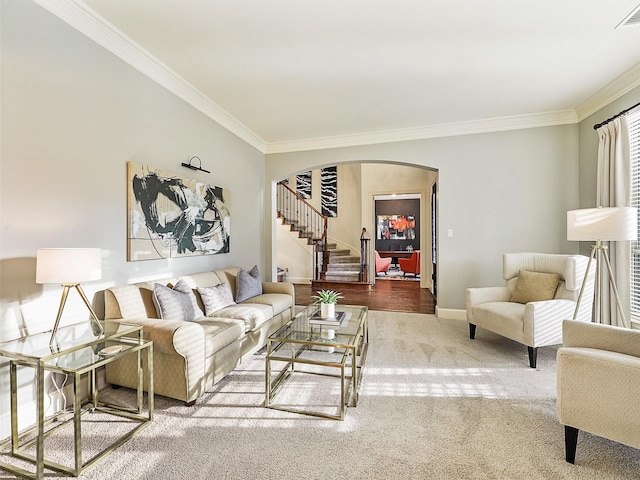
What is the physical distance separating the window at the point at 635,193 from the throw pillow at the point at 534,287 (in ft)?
2.14

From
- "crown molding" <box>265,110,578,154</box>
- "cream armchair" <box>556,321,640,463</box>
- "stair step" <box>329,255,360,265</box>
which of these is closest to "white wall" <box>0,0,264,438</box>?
"crown molding" <box>265,110,578,154</box>

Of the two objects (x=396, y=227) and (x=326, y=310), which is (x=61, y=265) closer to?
(x=326, y=310)

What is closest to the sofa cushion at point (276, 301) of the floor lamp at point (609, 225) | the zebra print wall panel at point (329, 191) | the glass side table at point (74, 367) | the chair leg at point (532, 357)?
the glass side table at point (74, 367)

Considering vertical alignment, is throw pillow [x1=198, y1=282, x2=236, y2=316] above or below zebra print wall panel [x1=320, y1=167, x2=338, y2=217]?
below

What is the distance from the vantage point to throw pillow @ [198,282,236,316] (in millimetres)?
3025

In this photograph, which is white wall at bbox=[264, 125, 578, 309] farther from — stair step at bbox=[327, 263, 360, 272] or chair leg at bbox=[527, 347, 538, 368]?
stair step at bbox=[327, 263, 360, 272]

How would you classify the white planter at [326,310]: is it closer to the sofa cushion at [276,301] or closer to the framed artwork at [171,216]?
the sofa cushion at [276,301]

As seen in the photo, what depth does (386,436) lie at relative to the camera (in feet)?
6.07

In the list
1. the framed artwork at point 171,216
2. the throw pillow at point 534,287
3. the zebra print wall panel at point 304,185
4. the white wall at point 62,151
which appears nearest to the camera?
the white wall at point 62,151

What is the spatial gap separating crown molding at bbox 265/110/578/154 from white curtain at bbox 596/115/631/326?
0.75 metres

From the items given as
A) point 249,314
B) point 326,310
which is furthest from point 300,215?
point 326,310

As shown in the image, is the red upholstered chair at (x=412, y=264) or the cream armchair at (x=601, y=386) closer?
the cream armchair at (x=601, y=386)

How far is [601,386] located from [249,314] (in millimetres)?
2499

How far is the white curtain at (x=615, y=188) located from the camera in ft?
10.4
